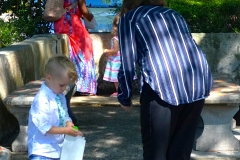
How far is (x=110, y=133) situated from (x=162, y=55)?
106 inches

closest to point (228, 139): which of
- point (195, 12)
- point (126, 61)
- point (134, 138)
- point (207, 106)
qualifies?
point (207, 106)

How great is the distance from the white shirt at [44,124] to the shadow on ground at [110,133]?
1.70 m

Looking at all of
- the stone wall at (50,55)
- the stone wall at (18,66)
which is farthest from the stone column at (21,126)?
the stone wall at (50,55)

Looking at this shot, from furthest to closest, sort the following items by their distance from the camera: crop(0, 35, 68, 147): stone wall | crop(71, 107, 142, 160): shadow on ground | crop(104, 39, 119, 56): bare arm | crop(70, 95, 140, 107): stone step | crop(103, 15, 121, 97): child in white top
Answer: crop(103, 15, 121, 97): child in white top
crop(104, 39, 119, 56): bare arm
crop(70, 95, 140, 107): stone step
crop(0, 35, 68, 147): stone wall
crop(71, 107, 142, 160): shadow on ground

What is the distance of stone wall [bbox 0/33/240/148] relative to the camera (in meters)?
6.10

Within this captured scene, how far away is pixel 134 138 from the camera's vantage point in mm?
6148

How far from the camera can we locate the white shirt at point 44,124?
373cm

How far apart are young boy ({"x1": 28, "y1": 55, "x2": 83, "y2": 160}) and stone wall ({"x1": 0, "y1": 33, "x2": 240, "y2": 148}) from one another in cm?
218

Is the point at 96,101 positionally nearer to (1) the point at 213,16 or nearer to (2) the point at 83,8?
(2) the point at 83,8

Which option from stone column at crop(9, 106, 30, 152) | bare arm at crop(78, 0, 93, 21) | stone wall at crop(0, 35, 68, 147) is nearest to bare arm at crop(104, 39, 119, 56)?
bare arm at crop(78, 0, 93, 21)

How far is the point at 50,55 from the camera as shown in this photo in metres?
7.52

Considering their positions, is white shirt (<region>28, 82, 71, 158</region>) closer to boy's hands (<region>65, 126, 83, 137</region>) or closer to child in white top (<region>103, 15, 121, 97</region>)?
boy's hands (<region>65, 126, 83, 137</region>)

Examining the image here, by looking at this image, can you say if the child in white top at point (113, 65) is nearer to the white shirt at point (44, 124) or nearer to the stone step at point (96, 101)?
the stone step at point (96, 101)

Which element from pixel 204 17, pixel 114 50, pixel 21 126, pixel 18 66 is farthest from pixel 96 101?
pixel 21 126
